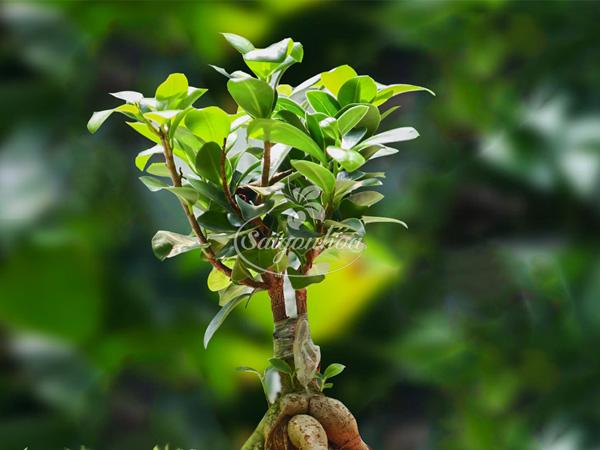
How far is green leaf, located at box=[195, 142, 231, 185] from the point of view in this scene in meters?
0.56

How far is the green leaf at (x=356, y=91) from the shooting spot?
1.97ft

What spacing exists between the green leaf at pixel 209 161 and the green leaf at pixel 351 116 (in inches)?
3.7

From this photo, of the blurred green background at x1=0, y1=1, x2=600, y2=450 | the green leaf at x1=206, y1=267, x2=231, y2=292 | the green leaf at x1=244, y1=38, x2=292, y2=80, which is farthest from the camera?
the blurred green background at x1=0, y1=1, x2=600, y2=450

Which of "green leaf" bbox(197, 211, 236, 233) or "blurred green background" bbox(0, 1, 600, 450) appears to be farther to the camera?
"blurred green background" bbox(0, 1, 600, 450)

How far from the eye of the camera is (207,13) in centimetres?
159

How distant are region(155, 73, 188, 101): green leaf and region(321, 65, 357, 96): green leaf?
0.12 meters

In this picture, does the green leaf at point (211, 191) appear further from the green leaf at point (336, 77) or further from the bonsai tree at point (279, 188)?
the green leaf at point (336, 77)

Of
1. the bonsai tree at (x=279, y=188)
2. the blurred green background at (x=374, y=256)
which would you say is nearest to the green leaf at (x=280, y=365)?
the bonsai tree at (x=279, y=188)

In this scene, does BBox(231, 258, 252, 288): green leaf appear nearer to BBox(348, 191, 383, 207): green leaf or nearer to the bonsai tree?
the bonsai tree

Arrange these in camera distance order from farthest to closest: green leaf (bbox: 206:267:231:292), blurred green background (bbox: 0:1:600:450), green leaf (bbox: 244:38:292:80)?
1. blurred green background (bbox: 0:1:600:450)
2. green leaf (bbox: 206:267:231:292)
3. green leaf (bbox: 244:38:292:80)

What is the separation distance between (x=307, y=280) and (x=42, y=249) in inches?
35.2

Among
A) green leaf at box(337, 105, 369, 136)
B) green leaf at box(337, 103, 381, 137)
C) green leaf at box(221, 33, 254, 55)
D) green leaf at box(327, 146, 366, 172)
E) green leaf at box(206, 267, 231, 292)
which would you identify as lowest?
green leaf at box(327, 146, 366, 172)

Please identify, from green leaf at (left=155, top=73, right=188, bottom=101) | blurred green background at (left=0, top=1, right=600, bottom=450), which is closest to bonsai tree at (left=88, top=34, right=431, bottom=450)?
green leaf at (left=155, top=73, right=188, bottom=101)

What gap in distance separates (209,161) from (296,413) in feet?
0.70
